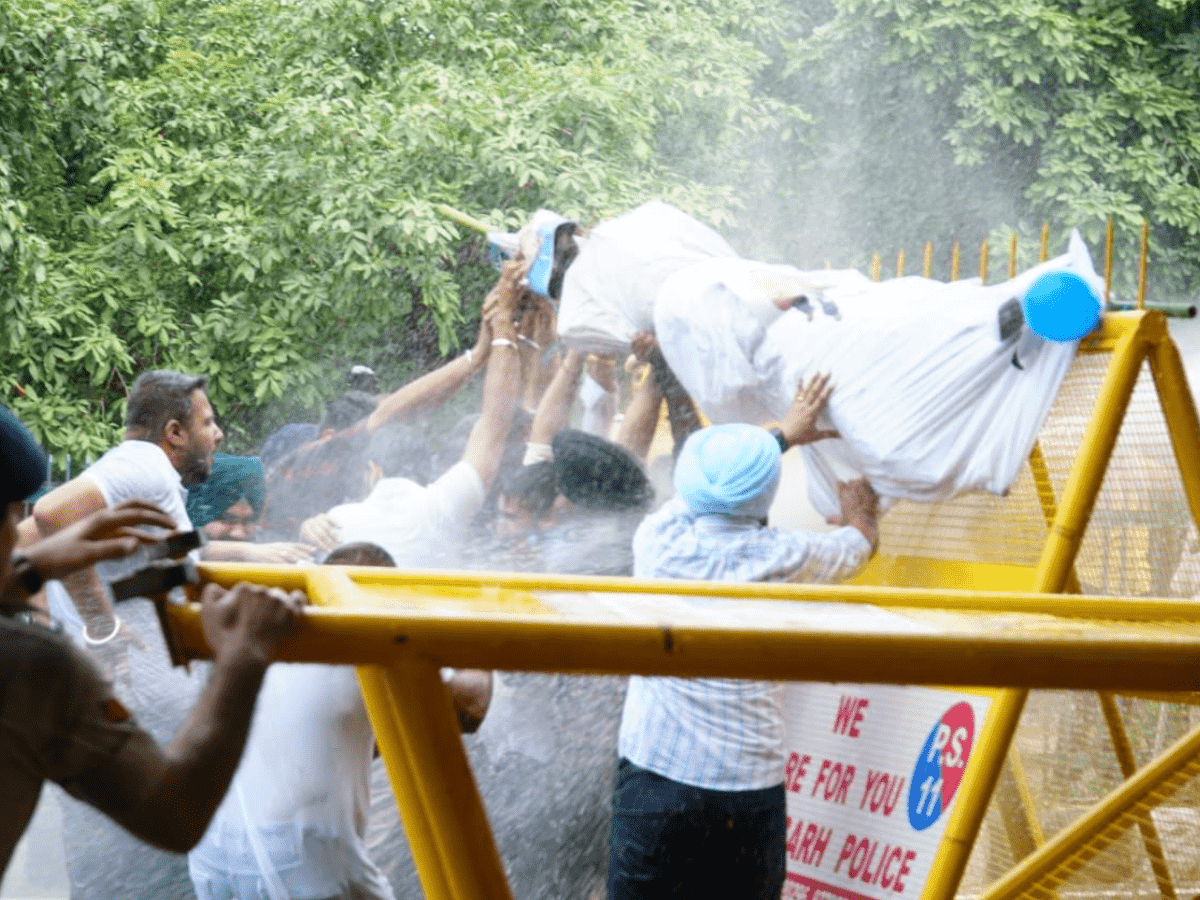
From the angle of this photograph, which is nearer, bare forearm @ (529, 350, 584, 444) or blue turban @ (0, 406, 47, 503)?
Answer: blue turban @ (0, 406, 47, 503)

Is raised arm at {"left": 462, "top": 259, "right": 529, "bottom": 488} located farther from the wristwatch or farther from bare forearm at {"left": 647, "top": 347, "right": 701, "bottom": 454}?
the wristwatch

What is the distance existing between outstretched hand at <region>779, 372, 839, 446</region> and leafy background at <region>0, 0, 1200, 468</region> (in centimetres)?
462

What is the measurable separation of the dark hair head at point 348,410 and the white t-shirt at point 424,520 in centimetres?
96

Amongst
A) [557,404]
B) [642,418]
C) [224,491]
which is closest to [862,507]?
[642,418]

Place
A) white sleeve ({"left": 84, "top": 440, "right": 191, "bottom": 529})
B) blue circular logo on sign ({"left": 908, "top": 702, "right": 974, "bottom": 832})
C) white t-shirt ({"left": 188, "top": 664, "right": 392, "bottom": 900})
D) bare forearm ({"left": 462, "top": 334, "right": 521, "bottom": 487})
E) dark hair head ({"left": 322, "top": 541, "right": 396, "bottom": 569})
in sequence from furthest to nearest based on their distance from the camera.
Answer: bare forearm ({"left": 462, "top": 334, "right": 521, "bottom": 487}) < white sleeve ({"left": 84, "top": 440, "right": 191, "bottom": 529}) < blue circular logo on sign ({"left": 908, "top": 702, "right": 974, "bottom": 832}) < dark hair head ({"left": 322, "top": 541, "right": 396, "bottom": 569}) < white t-shirt ({"left": 188, "top": 664, "right": 392, "bottom": 900})

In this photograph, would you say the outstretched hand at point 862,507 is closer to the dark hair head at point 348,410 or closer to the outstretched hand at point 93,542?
the dark hair head at point 348,410

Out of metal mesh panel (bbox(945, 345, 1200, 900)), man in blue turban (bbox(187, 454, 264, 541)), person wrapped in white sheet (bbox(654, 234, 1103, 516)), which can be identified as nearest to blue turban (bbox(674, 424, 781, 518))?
person wrapped in white sheet (bbox(654, 234, 1103, 516))

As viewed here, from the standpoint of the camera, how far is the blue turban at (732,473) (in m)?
2.95

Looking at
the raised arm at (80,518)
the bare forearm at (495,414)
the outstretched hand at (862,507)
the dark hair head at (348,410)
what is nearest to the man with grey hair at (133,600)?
the raised arm at (80,518)

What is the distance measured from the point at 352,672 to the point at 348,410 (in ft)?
7.38

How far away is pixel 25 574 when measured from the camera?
1.41 meters

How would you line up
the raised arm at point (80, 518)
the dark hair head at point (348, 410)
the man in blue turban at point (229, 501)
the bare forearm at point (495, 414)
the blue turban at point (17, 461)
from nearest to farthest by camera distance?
the blue turban at point (17, 461), the raised arm at point (80, 518), the bare forearm at point (495, 414), the man in blue turban at point (229, 501), the dark hair head at point (348, 410)

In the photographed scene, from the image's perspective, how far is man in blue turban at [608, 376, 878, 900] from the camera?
2.91 meters

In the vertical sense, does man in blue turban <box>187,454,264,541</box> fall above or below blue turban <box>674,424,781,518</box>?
below
